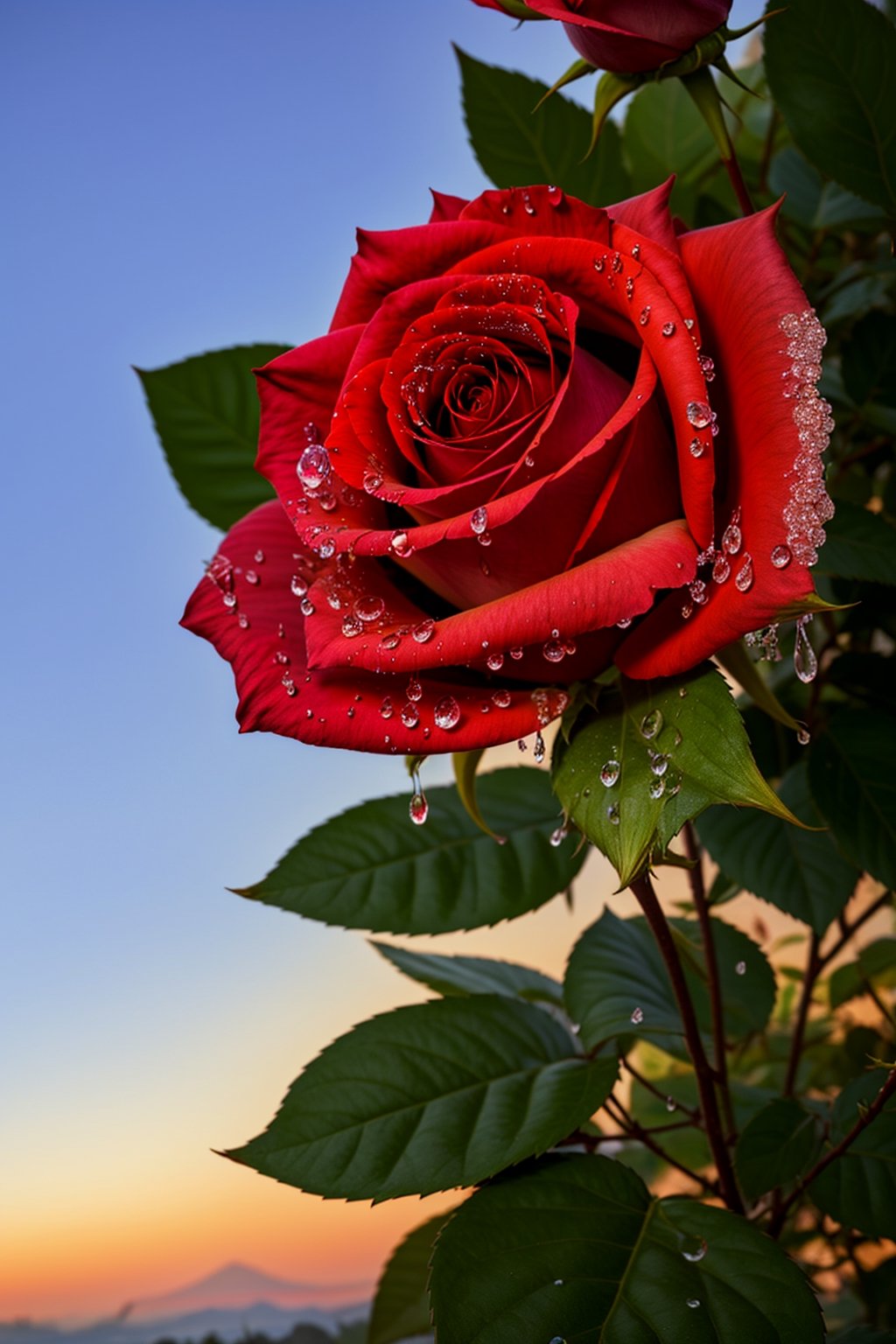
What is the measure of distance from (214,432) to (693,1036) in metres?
0.25

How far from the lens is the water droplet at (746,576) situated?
0.20 metres

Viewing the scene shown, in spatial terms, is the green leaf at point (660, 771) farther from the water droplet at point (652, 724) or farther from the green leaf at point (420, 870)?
the green leaf at point (420, 870)

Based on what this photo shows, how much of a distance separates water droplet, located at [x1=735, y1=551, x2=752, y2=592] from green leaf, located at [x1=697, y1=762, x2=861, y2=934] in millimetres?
224

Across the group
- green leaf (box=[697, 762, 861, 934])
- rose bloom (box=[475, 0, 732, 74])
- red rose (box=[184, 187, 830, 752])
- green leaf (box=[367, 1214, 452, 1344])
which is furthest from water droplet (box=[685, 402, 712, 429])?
green leaf (box=[367, 1214, 452, 1344])

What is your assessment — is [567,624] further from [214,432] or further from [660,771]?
[214,432]

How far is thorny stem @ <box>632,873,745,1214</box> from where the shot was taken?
0.83 ft

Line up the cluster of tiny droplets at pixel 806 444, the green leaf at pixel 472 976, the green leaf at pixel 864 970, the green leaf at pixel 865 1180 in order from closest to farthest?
the cluster of tiny droplets at pixel 806 444
the green leaf at pixel 865 1180
the green leaf at pixel 472 976
the green leaf at pixel 864 970

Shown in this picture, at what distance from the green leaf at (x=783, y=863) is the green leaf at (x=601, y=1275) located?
14 cm

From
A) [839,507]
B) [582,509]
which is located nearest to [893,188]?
[839,507]

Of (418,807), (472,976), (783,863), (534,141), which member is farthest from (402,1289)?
(534,141)

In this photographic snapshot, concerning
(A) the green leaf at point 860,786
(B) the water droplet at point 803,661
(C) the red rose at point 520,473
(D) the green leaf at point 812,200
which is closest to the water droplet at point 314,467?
(C) the red rose at point 520,473

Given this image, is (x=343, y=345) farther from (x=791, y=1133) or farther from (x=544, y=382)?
(x=791, y=1133)

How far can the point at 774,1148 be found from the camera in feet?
1.13

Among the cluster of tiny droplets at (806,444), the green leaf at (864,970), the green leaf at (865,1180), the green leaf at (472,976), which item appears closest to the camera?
the cluster of tiny droplets at (806,444)
